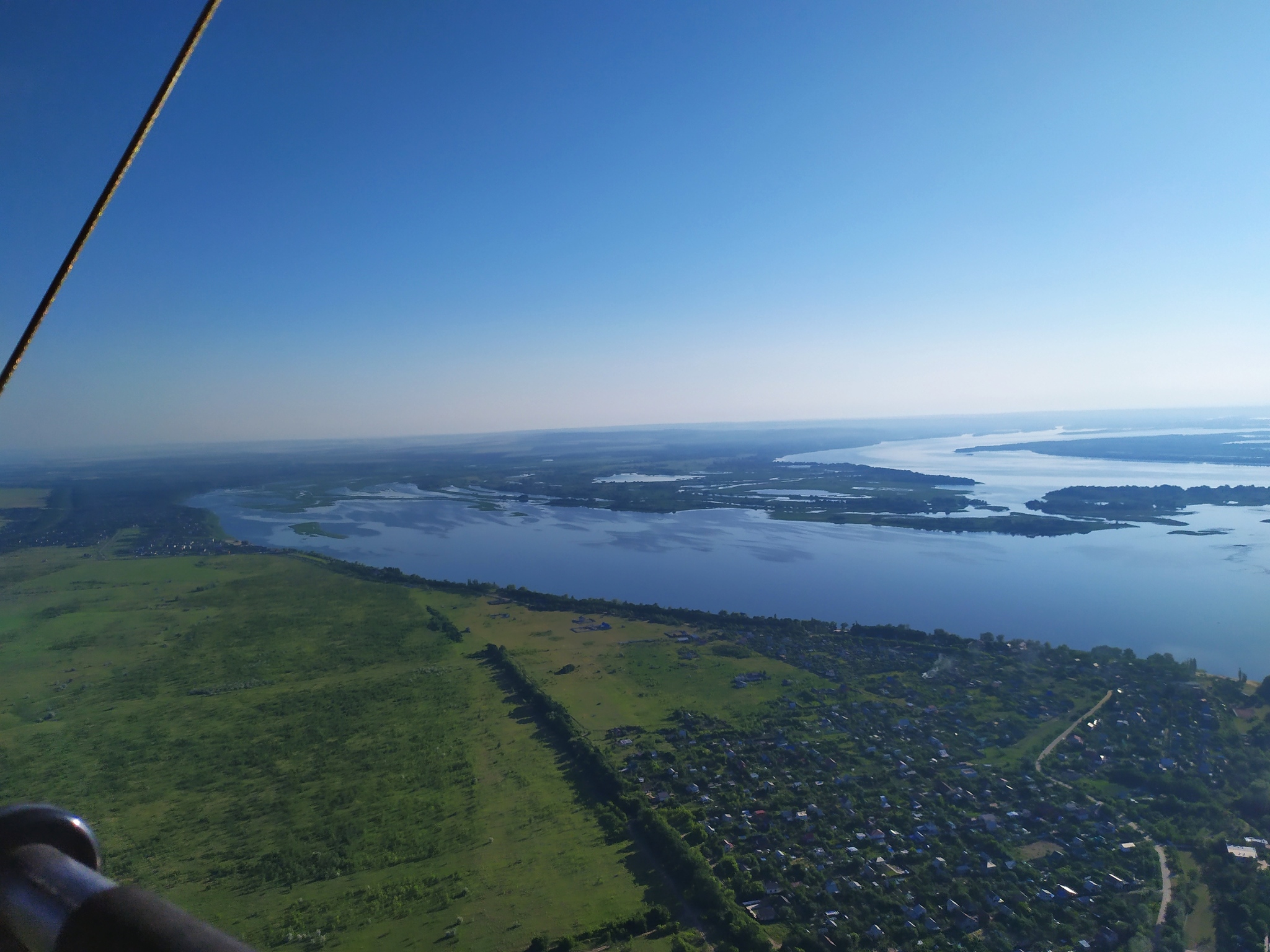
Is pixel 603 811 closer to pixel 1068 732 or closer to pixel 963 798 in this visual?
pixel 963 798

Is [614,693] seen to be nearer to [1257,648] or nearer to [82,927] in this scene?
[82,927]

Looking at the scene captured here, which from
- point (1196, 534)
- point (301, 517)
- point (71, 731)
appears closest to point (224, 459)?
point (301, 517)

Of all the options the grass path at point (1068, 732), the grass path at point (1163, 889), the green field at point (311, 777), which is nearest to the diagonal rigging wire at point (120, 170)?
the green field at point (311, 777)

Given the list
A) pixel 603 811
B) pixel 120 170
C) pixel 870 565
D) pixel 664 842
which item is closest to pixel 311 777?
pixel 603 811

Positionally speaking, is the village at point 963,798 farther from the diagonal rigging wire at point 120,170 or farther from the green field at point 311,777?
the diagonal rigging wire at point 120,170

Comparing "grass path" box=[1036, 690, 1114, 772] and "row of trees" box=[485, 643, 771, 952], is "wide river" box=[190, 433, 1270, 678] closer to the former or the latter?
"grass path" box=[1036, 690, 1114, 772]

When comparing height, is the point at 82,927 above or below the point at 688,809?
above
